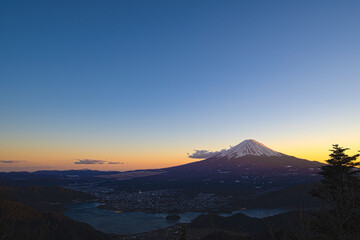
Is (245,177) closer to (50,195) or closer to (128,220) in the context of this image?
(128,220)

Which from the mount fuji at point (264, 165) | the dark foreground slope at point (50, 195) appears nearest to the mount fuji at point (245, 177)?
the mount fuji at point (264, 165)

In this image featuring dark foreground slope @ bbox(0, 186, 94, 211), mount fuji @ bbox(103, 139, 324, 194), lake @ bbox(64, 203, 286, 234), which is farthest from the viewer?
mount fuji @ bbox(103, 139, 324, 194)

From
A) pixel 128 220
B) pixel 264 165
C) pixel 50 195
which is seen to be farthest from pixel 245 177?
pixel 50 195

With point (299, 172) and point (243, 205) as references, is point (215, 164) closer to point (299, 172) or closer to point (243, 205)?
point (299, 172)

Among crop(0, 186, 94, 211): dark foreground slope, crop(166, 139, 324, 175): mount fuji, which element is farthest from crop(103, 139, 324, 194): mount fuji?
crop(0, 186, 94, 211): dark foreground slope

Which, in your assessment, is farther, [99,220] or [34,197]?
[34,197]

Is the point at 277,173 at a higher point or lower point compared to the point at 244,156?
lower

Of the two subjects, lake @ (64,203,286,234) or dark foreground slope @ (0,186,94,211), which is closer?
lake @ (64,203,286,234)

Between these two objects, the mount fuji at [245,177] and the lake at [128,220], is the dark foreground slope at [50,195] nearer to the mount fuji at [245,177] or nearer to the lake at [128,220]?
the lake at [128,220]

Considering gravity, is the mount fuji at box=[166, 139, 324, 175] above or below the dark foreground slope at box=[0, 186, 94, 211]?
above

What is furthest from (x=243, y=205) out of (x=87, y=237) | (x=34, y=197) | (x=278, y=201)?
(x=34, y=197)

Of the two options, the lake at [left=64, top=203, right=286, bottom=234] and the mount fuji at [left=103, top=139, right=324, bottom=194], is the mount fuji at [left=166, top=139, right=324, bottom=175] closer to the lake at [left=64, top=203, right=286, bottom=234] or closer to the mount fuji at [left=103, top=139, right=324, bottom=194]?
the mount fuji at [left=103, top=139, right=324, bottom=194]
